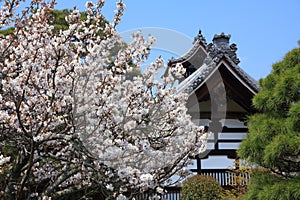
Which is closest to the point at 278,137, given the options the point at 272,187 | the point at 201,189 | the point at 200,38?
the point at 272,187

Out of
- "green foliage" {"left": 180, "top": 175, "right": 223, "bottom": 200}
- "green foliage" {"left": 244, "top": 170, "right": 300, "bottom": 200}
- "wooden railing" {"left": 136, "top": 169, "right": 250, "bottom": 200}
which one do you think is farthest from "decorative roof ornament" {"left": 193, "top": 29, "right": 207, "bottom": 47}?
"green foliage" {"left": 244, "top": 170, "right": 300, "bottom": 200}

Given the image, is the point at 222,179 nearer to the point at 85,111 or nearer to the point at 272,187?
the point at 272,187

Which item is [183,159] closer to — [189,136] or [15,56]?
[189,136]

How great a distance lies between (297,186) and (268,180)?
0.57 m

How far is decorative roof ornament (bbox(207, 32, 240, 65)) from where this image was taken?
32.3ft

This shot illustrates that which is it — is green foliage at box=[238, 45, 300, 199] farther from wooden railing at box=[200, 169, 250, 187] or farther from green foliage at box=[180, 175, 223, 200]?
wooden railing at box=[200, 169, 250, 187]

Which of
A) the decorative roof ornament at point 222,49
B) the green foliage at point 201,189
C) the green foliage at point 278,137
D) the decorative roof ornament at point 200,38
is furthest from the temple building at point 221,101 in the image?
the green foliage at point 278,137

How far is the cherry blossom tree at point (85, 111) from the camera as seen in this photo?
4.26 m

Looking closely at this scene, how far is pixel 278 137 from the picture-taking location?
14.9 ft

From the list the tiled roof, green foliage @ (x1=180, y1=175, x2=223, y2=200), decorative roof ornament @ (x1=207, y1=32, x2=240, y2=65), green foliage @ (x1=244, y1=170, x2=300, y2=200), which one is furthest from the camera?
decorative roof ornament @ (x1=207, y1=32, x2=240, y2=65)

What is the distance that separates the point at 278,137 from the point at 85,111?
2324 mm

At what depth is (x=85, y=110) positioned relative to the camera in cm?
452

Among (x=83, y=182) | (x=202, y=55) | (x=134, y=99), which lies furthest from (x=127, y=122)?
(x=202, y=55)

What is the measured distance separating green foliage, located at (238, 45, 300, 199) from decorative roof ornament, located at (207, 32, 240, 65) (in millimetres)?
4523
